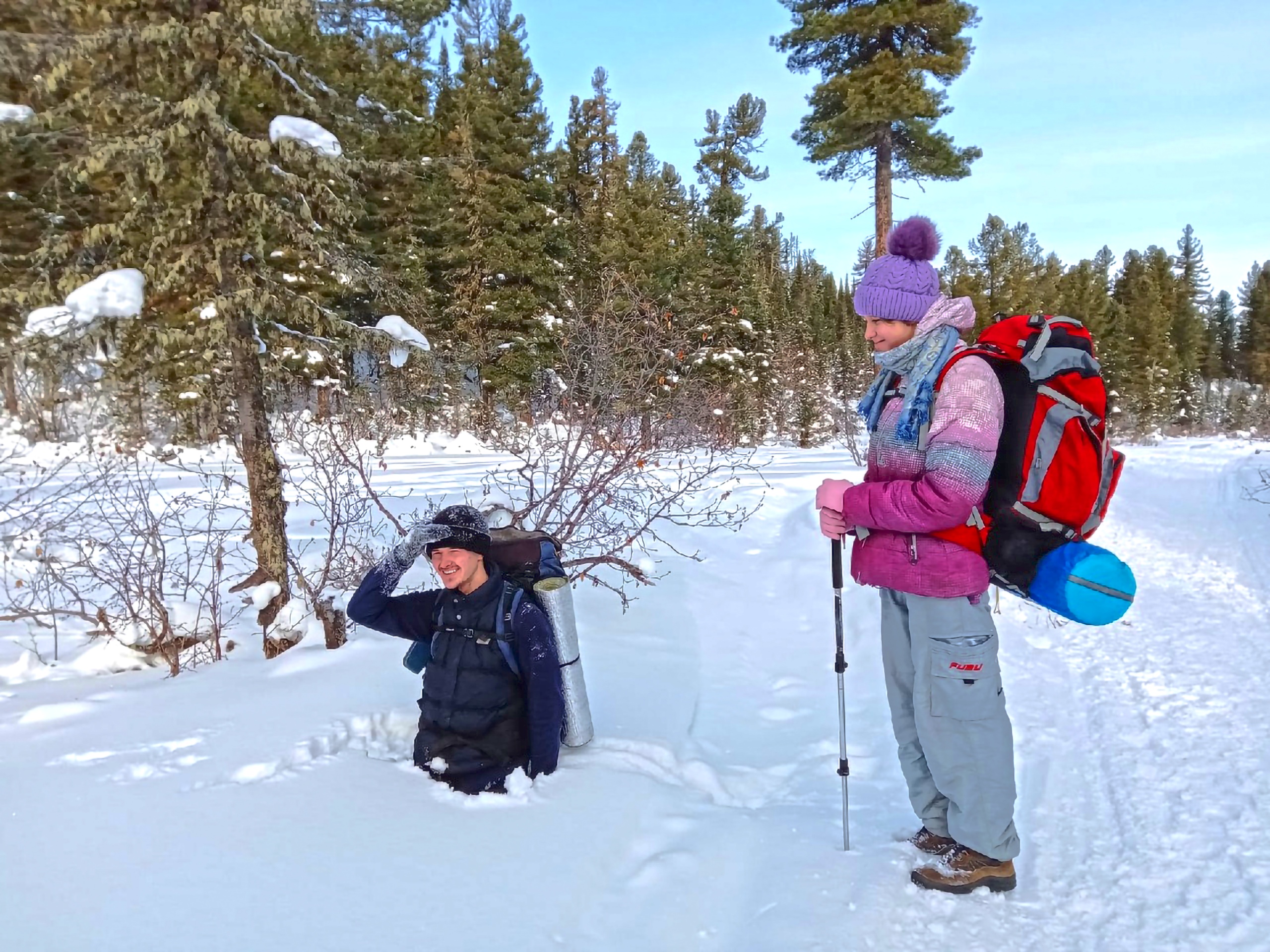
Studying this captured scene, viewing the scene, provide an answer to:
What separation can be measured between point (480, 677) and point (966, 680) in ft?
6.12

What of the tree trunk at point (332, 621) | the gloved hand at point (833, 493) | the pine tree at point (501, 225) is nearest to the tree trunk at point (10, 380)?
the tree trunk at point (332, 621)

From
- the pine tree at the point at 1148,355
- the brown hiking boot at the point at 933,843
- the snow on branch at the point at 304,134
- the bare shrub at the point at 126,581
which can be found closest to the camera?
the brown hiking boot at the point at 933,843

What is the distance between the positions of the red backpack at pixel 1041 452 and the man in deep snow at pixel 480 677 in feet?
5.52

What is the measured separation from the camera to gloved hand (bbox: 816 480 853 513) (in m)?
2.85

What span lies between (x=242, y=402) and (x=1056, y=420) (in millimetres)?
5875

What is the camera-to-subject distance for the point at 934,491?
2520 millimetres

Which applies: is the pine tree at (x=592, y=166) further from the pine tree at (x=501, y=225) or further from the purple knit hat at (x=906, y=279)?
the purple knit hat at (x=906, y=279)

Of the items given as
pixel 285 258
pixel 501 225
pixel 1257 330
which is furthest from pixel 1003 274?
pixel 285 258

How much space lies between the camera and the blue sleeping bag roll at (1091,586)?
242 centimetres

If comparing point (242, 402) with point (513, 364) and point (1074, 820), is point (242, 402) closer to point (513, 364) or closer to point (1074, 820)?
point (1074, 820)

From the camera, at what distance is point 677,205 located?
35031 millimetres

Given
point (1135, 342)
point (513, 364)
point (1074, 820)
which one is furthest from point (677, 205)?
point (1074, 820)

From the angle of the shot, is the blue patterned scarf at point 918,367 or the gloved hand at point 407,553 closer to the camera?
the blue patterned scarf at point 918,367

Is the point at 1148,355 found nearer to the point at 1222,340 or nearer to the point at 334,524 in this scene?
the point at 1222,340
